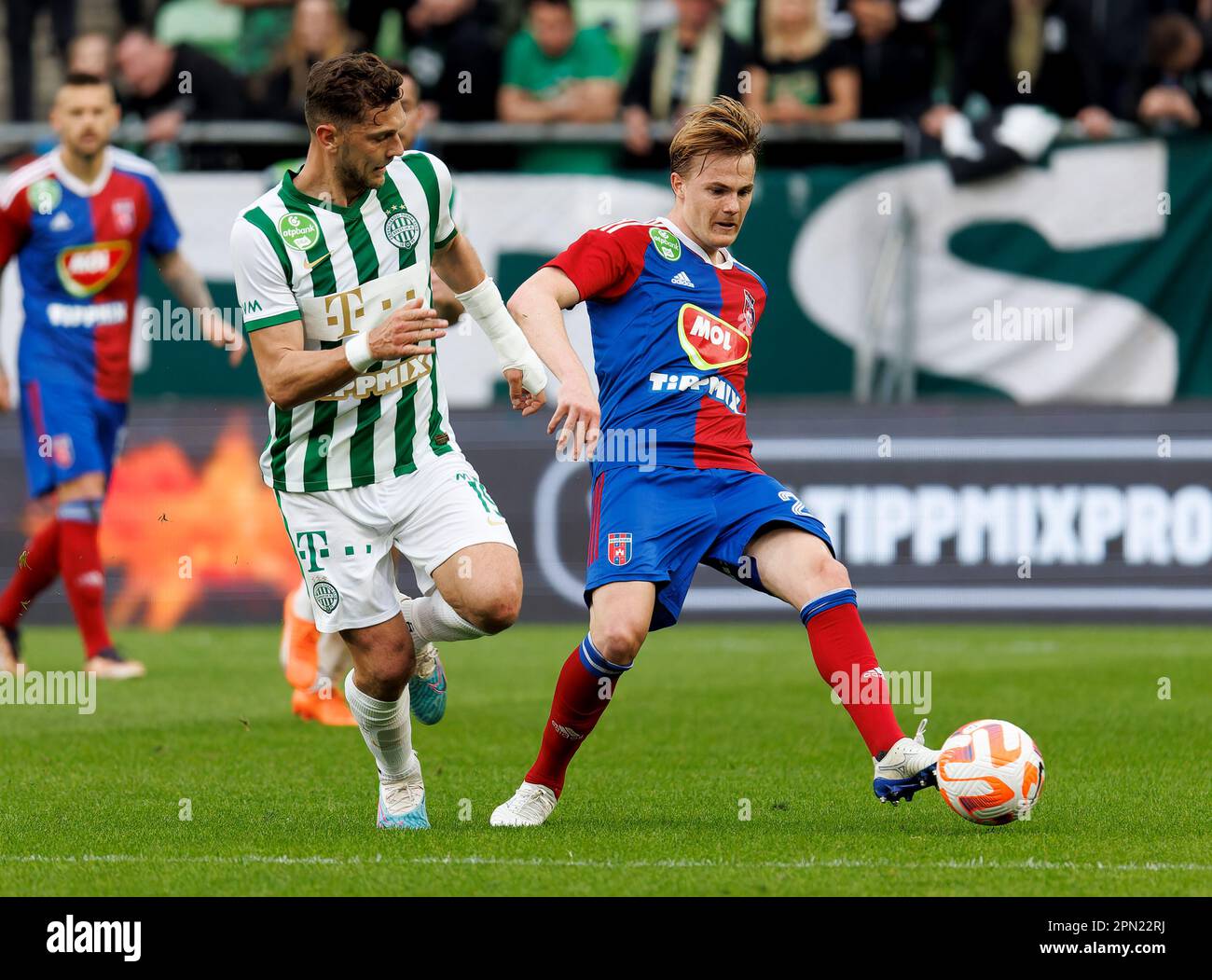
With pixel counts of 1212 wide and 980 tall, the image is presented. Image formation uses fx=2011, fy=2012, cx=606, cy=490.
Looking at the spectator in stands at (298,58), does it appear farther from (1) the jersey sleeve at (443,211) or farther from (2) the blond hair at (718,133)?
(2) the blond hair at (718,133)

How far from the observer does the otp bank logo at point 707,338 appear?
6098mm

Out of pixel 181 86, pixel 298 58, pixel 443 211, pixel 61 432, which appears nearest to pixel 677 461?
pixel 443 211

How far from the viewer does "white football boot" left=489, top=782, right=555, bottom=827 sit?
5879mm

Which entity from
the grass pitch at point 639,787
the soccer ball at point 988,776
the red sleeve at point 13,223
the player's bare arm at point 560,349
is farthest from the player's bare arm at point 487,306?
the red sleeve at point 13,223

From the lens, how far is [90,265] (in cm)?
1023

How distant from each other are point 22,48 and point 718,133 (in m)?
11.0

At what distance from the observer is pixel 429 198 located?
19.8 ft

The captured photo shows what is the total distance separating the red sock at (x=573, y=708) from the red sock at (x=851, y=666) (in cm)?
59

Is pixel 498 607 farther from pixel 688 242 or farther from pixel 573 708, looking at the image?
pixel 688 242

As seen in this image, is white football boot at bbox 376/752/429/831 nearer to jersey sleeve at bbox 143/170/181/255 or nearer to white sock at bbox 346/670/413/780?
white sock at bbox 346/670/413/780

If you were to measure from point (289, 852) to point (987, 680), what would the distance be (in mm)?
5175

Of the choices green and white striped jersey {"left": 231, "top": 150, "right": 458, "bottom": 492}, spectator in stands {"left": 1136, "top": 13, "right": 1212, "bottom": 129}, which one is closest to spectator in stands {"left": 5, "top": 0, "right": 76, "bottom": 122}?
spectator in stands {"left": 1136, "top": 13, "right": 1212, "bottom": 129}
